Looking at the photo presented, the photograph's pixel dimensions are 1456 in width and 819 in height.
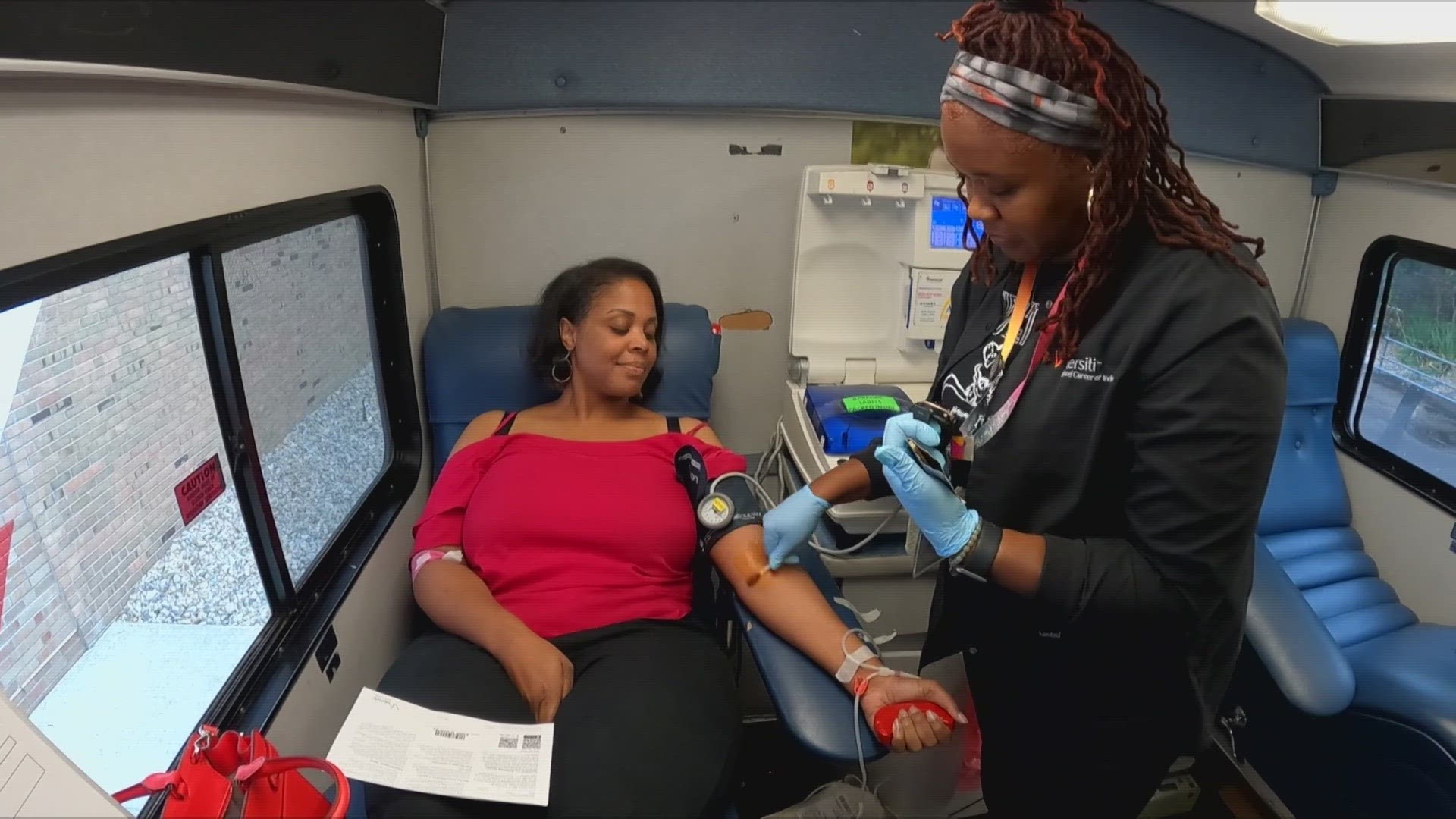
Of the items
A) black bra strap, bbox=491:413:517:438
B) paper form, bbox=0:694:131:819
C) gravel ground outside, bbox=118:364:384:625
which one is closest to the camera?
paper form, bbox=0:694:131:819

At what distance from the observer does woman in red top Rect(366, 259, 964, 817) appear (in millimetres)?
1277

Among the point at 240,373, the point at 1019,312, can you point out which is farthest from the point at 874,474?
the point at 240,373

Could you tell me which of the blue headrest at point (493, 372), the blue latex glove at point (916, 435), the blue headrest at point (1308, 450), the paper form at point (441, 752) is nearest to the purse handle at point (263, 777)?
the paper form at point (441, 752)

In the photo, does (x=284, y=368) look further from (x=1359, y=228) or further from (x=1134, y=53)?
(x=1359, y=228)

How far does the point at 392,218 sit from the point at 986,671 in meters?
1.69

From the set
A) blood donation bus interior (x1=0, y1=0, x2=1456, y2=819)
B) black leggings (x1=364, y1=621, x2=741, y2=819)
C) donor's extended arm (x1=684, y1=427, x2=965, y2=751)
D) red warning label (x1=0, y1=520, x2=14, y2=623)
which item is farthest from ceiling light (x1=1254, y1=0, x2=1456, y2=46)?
red warning label (x1=0, y1=520, x2=14, y2=623)

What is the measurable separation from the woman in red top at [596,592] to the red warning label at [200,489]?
0.41 metres

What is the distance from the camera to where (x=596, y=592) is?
1.60 m

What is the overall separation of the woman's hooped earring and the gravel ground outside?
51 cm

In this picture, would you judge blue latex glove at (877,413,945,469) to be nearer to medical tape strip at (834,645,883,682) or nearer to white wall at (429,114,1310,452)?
medical tape strip at (834,645,883,682)

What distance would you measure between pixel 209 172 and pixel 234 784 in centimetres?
87

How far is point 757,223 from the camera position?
2.38 metres

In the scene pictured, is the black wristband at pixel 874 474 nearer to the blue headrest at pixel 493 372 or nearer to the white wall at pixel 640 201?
the blue headrest at pixel 493 372

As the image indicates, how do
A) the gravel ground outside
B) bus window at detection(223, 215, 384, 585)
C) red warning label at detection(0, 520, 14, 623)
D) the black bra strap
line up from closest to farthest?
red warning label at detection(0, 520, 14, 623)
the gravel ground outside
bus window at detection(223, 215, 384, 585)
the black bra strap
